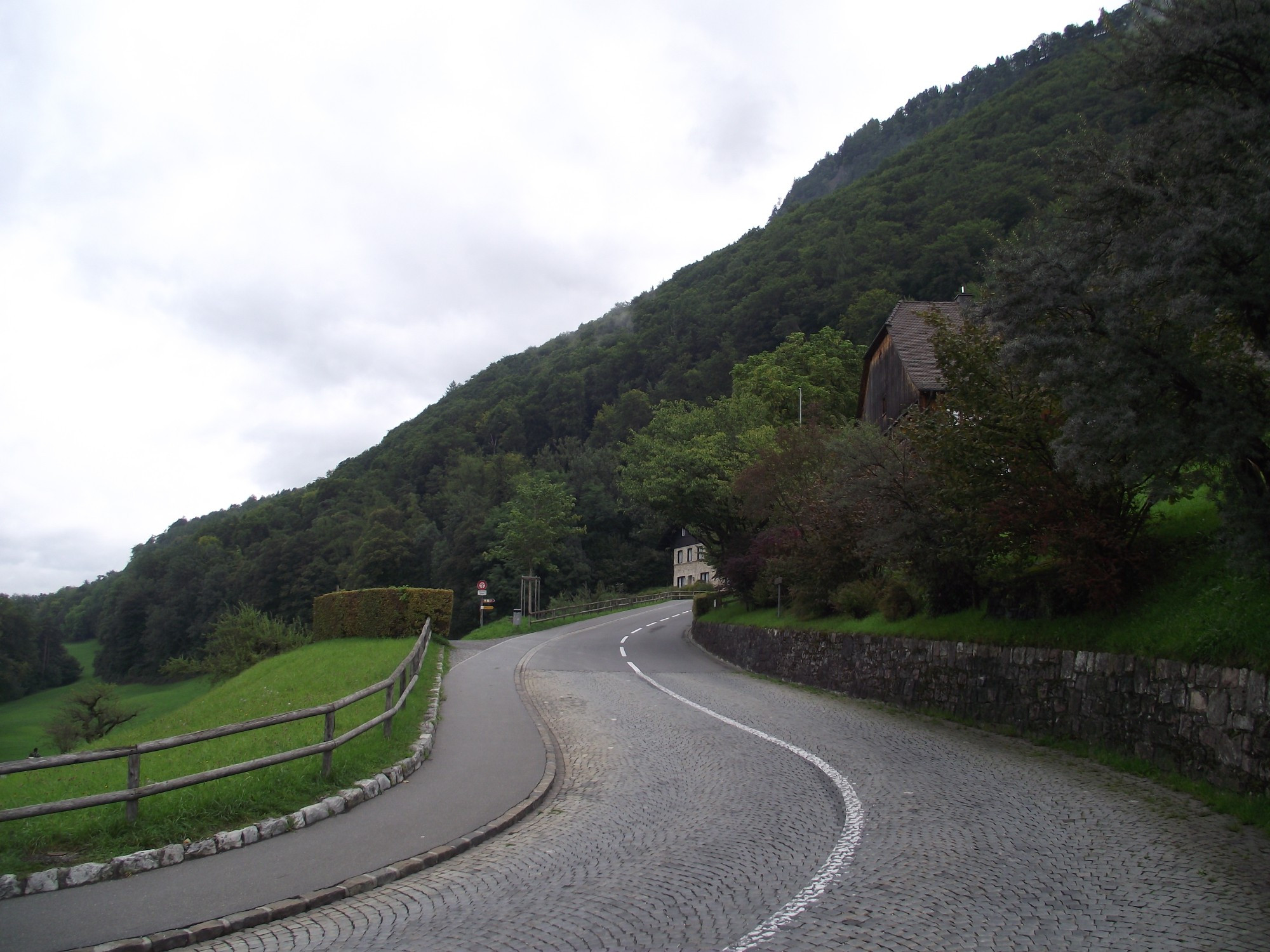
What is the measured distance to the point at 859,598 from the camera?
21.1 meters

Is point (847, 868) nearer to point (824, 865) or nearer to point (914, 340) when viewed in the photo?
point (824, 865)

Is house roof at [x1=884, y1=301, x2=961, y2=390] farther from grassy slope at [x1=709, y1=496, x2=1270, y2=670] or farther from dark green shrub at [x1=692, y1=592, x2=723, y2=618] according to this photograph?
grassy slope at [x1=709, y1=496, x2=1270, y2=670]

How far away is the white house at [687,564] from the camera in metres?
77.3

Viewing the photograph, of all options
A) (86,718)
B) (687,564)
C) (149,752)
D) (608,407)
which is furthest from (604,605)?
(608,407)

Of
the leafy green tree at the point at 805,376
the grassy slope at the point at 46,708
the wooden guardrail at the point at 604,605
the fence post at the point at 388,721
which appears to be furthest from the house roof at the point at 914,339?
the grassy slope at the point at 46,708

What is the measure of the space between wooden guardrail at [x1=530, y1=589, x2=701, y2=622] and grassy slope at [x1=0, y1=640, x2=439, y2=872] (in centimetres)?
3312

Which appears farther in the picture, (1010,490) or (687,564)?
(687,564)

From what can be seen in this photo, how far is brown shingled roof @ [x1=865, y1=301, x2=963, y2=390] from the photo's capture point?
100 ft

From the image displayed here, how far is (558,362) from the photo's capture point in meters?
131

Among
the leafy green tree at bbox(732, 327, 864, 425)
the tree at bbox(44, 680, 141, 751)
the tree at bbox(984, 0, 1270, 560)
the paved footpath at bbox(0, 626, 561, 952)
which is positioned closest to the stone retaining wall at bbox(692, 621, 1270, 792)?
the tree at bbox(984, 0, 1270, 560)

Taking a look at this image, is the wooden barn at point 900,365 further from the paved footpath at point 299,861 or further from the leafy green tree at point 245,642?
the leafy green tree at point 245,642

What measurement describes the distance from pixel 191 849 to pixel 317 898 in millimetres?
1450

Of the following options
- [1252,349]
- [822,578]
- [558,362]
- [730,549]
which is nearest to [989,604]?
[1252,349]

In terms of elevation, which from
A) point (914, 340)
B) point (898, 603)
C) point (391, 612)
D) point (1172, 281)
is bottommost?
point (898, 603)
